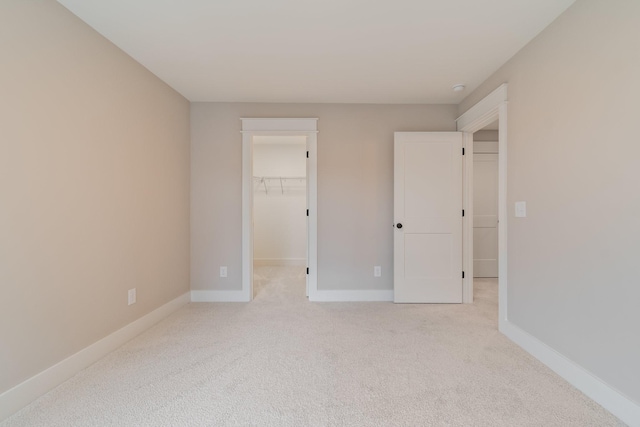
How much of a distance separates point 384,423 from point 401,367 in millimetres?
538

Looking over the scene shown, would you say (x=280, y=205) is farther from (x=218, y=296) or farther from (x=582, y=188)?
(x=582, y=188)

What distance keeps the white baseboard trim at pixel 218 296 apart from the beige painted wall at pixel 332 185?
7 cm

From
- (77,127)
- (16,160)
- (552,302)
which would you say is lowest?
(552,302)

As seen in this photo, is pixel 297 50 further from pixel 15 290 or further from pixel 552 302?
pixel 552 302

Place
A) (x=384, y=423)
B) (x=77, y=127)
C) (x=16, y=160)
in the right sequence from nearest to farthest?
(x=384, y=423) → (x=16, y=160) → (x=77, y=127)

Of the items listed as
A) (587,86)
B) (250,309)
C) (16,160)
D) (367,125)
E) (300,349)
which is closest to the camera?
(16,160)

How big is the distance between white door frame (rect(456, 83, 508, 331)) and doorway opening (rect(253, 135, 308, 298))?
111 inches

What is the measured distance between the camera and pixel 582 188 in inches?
62.5

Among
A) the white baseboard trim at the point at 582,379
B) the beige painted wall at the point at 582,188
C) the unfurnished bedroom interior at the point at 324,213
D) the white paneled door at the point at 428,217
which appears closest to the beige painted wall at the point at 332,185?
the unfurnished bedroom interior at the point at 324,213

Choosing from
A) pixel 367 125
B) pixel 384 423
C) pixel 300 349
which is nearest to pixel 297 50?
pixel 367 125

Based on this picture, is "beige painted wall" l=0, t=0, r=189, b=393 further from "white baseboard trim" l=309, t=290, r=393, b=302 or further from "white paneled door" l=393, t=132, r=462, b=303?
"white paneled door" l=393, t=132, r=462, b=303

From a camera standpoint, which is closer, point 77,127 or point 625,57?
point 625,57

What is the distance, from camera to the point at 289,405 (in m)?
1.45

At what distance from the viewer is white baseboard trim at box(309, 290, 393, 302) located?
320cm
